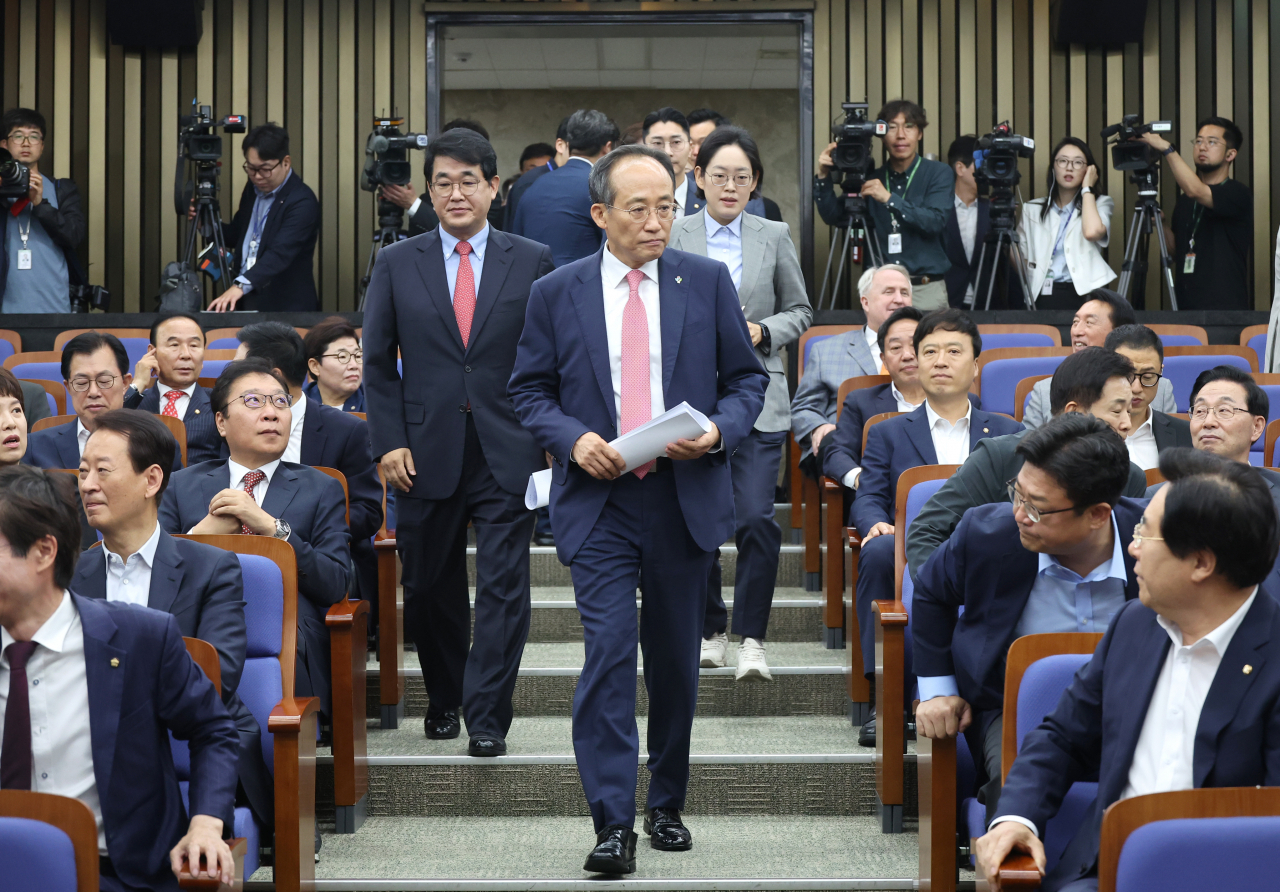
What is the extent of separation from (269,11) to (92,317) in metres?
2.23

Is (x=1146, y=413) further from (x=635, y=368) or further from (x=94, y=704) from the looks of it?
(x=94, y=704)

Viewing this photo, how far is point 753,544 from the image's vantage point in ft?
11.5

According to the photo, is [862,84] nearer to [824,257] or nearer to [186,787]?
[824,257]

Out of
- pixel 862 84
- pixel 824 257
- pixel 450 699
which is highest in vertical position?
pixel 862 84

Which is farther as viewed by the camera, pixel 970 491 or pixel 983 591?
pixel 970 491

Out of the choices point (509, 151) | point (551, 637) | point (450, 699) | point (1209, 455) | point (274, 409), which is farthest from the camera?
point (509, 151)

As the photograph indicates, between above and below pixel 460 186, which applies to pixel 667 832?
below

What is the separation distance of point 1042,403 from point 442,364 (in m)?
1.56

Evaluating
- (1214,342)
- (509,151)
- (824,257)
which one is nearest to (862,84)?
(824,257)

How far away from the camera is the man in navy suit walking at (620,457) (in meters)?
2.42

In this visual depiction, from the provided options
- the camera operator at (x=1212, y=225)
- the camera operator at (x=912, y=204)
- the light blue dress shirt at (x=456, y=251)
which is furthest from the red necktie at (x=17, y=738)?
the camera operator at (x=1212, y=225)

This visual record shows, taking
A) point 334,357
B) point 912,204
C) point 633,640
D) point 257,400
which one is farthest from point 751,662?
point 912,204

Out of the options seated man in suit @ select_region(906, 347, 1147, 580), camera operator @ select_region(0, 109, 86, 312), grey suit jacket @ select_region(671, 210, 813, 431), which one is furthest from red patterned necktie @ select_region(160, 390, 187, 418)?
camera operator @ select_region(0, 109, 86, 312)

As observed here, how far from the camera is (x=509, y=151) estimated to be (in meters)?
11.2
